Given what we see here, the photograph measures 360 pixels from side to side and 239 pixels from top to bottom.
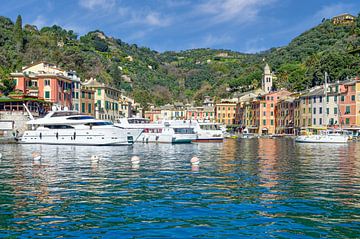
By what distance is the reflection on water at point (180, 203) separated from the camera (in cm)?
1277

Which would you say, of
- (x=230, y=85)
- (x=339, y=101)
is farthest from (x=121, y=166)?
(x=230, y=85)

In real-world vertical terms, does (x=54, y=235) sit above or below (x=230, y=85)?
below

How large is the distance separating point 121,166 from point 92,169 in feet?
8.15

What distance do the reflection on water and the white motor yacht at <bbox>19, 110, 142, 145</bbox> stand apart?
26.4 meters

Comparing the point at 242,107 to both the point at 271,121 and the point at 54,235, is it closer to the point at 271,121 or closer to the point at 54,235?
the point at 271,121

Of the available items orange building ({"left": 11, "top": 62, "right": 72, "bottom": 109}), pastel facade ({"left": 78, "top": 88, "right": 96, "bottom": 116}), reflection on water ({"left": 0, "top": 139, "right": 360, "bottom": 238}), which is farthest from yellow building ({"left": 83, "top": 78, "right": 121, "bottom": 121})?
reflection on water ({"left": 0, "top": 139, "right": 360, "bottom": 238})

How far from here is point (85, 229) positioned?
12.8 meters

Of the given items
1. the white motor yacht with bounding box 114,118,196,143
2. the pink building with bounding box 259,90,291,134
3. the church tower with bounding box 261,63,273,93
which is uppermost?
the church tower with bounding box 261,63,273,93

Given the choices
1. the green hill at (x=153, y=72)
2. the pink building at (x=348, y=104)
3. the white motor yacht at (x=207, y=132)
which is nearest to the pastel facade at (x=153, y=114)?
the green hill at (x=153, y=72)

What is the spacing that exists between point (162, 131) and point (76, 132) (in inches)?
603

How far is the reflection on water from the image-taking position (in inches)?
503

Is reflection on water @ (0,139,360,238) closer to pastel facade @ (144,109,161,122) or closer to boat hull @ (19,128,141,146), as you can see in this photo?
boat hull @ (19,128,141,146)

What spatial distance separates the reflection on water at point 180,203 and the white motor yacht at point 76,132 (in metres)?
26.4

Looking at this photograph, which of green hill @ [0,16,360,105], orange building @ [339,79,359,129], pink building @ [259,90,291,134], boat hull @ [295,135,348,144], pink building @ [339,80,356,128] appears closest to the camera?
boat hull @ [295,135,348,144]
